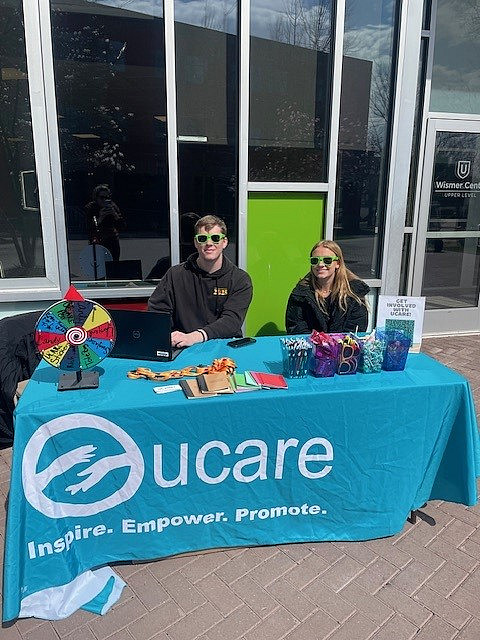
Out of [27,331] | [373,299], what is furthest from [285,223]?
[27,331]

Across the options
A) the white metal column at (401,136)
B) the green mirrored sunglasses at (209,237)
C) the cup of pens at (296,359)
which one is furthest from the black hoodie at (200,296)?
the white metal column at (401,136)

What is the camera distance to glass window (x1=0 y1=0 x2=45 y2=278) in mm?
3369

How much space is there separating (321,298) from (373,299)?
1.76m

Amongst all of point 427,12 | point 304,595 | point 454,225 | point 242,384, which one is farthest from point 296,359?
point 427,12

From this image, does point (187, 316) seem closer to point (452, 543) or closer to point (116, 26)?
point (452, 543)

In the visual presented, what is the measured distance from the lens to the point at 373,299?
4.59 metres

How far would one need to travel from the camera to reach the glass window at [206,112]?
3.65 m

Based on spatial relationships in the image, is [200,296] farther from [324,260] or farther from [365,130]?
[365,130]

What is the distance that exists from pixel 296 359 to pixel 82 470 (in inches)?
40.5

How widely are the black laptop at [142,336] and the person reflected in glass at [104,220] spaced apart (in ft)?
5.48

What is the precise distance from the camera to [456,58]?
5.09 m

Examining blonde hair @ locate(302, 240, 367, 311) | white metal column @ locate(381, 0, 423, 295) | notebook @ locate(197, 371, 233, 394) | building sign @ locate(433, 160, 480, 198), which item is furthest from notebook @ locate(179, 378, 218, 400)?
building sign @ locate(433, 160, 480, 198)

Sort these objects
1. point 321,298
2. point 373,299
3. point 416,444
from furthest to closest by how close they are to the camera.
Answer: point 373,299 → point 321,298 → point 416,444

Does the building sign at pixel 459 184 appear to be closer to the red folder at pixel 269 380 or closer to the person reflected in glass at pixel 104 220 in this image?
the person reflected in glass at pixel 104 220
